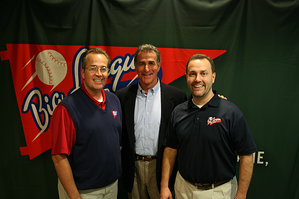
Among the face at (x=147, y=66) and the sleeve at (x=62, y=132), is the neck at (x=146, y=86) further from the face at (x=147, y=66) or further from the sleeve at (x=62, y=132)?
the sleeve at (x=62, y=132)

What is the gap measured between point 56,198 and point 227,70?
121 inches

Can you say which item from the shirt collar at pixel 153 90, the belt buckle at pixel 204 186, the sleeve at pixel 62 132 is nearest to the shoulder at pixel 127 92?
the shirt collar at pixel 153 90

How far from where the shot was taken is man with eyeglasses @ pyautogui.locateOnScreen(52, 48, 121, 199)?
130cm

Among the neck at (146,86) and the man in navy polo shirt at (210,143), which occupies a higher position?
the neck at (146,86)

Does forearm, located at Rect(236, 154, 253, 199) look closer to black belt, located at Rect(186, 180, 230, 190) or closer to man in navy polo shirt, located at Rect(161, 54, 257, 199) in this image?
man in navy polo shirt, located at Rect(161, 54, 257, 199)

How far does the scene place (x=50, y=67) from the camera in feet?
7.30

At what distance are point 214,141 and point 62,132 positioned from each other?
120 cm

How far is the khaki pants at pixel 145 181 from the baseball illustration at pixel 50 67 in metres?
1.56

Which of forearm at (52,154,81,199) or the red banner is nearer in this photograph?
forearm at (52,154,81,199)

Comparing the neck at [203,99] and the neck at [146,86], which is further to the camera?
the neck at [146,86]

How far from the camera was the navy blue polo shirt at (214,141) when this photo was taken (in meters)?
1.32

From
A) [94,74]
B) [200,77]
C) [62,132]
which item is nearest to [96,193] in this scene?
[62,132]

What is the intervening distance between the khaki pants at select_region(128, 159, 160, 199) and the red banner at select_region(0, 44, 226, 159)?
1.08 meters

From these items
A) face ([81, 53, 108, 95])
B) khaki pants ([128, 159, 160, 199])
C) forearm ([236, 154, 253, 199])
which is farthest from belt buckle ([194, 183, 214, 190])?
face ([81, 53, 108, 95])
